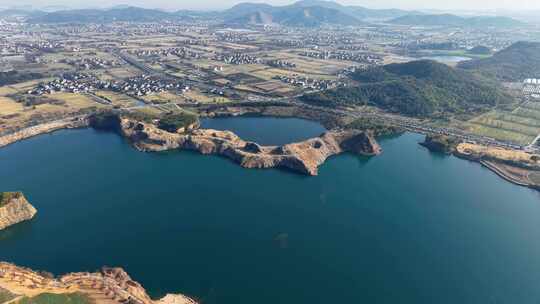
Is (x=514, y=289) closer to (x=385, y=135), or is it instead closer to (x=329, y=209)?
(x=329, y=209)

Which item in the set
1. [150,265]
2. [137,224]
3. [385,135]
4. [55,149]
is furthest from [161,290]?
[385,135]

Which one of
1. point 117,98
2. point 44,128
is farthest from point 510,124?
point 44,128

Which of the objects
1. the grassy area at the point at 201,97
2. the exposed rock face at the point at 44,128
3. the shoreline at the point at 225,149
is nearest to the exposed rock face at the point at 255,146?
the shoreline at the point at 225,149

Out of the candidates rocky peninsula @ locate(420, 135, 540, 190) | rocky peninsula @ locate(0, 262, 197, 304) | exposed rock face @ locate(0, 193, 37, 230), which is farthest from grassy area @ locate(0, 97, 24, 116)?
rocky peninsula @ locate(420, 135, 540, 190)

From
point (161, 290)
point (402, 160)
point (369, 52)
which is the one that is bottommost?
point (161, 290)

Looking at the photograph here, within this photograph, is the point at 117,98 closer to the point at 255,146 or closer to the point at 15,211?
the point at 255,146

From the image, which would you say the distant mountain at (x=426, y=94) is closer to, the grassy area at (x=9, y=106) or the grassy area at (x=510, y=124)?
the grassy area at (x=510, y=124)
